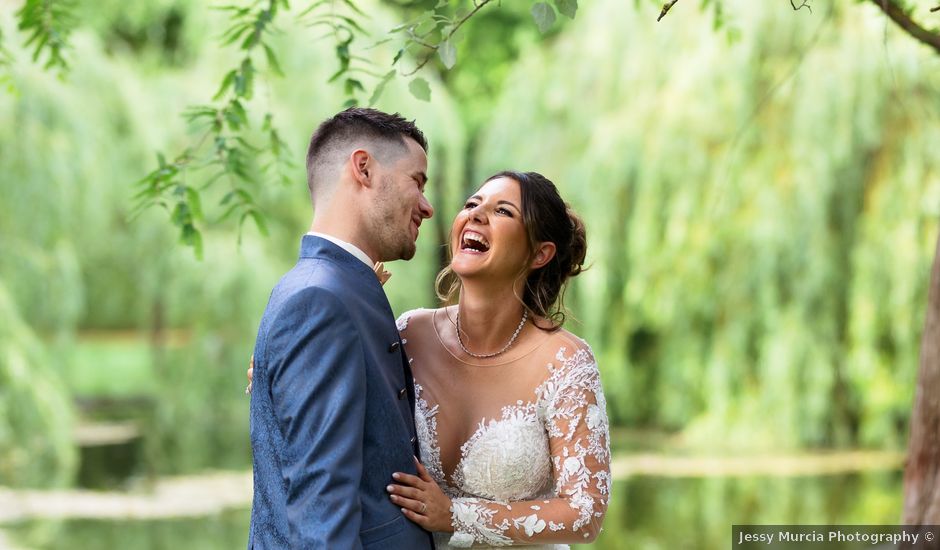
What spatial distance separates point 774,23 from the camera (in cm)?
936

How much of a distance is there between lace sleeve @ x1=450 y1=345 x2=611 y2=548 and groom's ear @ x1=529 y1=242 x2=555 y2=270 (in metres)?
0.31

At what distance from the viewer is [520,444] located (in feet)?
8.71

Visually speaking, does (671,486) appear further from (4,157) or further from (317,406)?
(317,406)

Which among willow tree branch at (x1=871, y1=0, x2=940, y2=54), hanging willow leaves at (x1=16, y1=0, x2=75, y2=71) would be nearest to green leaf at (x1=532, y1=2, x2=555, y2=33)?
willow tree branch at (x1=871, y1=0, x2=940, y2=54)

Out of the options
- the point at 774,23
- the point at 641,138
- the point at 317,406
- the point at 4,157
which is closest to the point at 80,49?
the point at 4,157

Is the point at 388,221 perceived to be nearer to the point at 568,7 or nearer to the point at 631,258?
the point at 568,7

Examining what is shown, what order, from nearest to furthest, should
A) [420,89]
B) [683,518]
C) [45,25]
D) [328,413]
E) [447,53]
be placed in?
1. [328,413]
2. [447,53]
3. [420,89]
4. [45,25]
5. [683,518]

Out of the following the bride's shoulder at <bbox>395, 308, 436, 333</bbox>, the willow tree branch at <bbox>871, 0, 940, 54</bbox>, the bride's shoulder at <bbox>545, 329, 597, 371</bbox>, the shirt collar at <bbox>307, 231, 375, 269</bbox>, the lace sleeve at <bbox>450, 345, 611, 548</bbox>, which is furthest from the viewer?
the willow tree branch at <bbox>871, 0, 940, 54</bbox>

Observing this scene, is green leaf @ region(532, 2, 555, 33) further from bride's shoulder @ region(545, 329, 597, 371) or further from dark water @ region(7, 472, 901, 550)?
dark water @ region(7, 472, 901, 550)

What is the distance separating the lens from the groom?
1966 mm

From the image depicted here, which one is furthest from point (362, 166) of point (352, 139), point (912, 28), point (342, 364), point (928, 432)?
point (928, 432)

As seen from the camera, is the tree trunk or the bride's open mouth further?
the tree trunk

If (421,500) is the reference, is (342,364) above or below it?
above

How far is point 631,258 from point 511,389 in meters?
7.50
